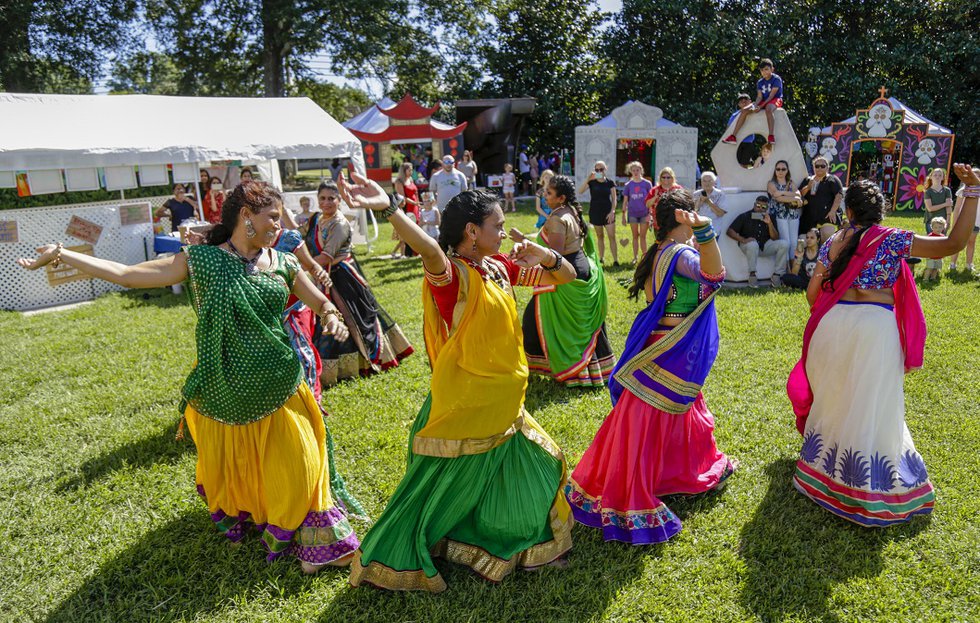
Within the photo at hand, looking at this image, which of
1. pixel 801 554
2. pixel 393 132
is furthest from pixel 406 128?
pixel 801 554

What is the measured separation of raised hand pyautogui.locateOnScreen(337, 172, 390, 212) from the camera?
2909 mm

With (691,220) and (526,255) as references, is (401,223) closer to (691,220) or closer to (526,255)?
(526,255)

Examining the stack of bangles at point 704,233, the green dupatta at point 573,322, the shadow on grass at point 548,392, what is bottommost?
the shadow on grass at point 548,392

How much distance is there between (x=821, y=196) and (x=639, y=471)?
24.7 ft

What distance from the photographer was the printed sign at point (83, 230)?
10539 millimetres

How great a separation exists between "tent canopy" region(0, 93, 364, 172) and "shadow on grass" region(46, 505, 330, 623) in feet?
26.5

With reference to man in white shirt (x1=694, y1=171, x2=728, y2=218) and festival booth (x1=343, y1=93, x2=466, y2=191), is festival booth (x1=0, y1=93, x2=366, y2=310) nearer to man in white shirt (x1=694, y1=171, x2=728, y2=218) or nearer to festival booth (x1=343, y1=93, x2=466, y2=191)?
festival booth (x1=343, y1=93, x2=466, y2=191)

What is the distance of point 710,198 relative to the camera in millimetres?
9461

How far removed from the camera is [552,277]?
10.8ft

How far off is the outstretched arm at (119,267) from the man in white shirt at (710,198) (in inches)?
303

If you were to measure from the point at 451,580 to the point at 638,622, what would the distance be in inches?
35.3

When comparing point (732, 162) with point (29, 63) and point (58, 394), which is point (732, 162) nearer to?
point (58, 394)

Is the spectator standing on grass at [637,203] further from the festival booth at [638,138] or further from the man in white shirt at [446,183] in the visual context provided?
the festival booth at [638,138]

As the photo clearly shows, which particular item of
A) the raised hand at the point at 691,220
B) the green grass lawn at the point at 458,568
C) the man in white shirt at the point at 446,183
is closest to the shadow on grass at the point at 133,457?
the green grass lawn at the point at 458,568
